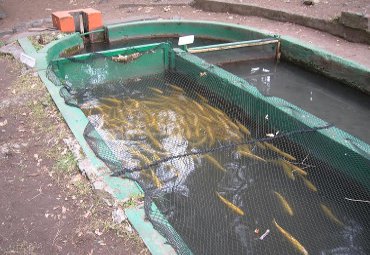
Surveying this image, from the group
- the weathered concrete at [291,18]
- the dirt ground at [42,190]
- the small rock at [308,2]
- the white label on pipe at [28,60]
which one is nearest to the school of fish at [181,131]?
the dirt ground at [42,190]

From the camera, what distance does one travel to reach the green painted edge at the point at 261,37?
6.48 meters

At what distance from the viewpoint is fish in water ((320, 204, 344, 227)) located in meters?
3.90

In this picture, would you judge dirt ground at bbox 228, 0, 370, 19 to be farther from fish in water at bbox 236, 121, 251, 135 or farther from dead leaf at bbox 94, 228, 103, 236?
dead leaf at bbox 94, 228, 103, 236

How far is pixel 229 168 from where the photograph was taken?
15.1 ft

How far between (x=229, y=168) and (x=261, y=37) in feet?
14.1

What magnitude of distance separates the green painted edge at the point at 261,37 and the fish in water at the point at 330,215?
3.11 metres

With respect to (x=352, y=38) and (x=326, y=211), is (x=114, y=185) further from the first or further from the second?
(x=352, y=38)

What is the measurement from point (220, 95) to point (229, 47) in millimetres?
1470

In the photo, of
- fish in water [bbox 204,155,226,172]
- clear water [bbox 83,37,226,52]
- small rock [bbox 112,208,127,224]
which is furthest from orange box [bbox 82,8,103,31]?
small rock [bbox 112,208,127,224]

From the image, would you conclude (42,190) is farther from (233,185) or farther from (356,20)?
(356,20)

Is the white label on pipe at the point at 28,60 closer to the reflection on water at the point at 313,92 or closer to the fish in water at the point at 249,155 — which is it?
the reflection on water at the point at 313,92

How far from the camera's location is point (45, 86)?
5.67 meters

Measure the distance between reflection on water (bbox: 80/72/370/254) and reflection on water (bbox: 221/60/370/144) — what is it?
4.40ft

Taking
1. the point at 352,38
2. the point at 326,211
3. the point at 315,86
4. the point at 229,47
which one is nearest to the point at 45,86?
the point at 229,47
